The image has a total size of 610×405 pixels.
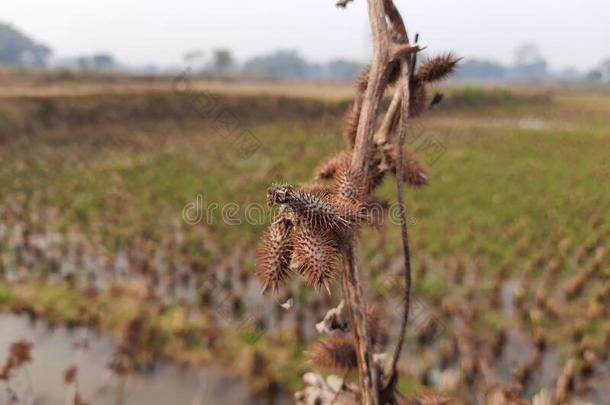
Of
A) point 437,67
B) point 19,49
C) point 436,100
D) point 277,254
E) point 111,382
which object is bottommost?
point 111,382

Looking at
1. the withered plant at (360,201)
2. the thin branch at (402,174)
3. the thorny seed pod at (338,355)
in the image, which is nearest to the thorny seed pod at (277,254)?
the withered plant at (360,201)

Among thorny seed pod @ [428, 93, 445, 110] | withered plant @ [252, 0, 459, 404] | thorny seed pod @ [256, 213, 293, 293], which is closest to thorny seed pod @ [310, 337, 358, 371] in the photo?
withered plant @ [252, 0, 459, 404]

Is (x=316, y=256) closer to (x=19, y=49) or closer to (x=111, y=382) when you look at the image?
(x=111, y=382)

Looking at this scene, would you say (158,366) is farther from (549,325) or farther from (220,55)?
(220,55)

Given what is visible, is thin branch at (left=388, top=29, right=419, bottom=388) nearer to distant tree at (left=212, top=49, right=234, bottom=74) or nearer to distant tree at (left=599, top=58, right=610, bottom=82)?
distant tree at (left=212, top=49, right=234, bottom=74)

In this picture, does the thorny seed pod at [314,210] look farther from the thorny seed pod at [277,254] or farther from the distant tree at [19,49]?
the distant tree at [19,49]

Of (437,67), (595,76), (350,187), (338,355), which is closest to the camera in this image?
(350,187)

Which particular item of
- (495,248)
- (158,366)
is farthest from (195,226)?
(495,248)

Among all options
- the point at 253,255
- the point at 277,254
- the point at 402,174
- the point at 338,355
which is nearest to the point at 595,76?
the point at 253,255
